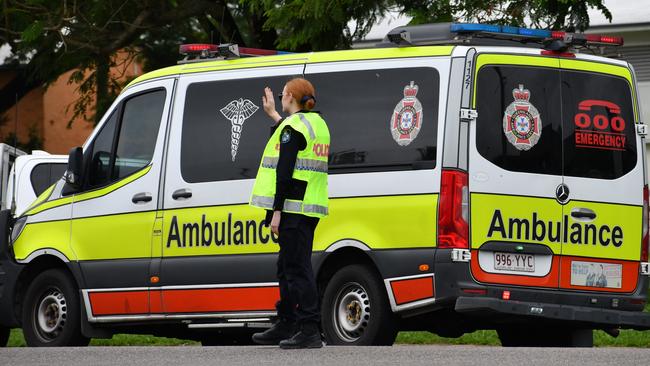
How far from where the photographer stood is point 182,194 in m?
11.7

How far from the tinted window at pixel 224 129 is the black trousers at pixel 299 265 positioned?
1.66m

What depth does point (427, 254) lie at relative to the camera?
403 inches

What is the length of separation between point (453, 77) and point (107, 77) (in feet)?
36.4

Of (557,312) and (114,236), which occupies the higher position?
(114,236)

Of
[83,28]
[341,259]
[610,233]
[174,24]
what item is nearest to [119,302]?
[341,259]

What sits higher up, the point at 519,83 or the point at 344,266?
the point at 519,83

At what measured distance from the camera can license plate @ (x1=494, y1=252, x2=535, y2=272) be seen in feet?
33.8

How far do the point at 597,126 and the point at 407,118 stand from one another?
54.2 inches

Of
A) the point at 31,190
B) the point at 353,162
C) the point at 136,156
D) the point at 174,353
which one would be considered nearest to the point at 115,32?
the point at 31,190

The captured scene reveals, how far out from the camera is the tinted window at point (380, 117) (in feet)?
34.0

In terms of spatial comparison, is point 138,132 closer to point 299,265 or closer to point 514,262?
point 299,265

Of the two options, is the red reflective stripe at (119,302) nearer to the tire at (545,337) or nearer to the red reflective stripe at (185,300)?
the red reflective stripe at (185,300)

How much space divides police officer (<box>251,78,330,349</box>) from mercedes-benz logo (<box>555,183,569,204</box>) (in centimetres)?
176

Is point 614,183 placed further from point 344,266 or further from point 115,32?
point 115,32
